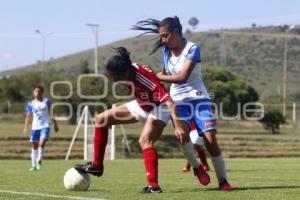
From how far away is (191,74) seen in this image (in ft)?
34.8

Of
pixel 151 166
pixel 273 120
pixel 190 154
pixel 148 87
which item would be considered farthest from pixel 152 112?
pixel 273 120

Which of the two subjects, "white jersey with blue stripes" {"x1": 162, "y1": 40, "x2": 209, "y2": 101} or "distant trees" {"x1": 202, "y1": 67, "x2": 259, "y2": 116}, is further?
"distant trees" {"x1": 202, "y1": 67, "x2": 259, "y2": 116}

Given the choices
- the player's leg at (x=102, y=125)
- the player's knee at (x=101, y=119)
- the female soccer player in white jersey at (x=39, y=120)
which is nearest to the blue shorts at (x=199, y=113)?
the player's leg at (x=102, y=125)

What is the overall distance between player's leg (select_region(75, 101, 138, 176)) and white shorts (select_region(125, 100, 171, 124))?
0.22 feet

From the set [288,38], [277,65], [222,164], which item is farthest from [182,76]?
[288,38]

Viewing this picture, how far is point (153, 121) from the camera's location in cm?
1045

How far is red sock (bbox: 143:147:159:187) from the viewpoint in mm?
10258

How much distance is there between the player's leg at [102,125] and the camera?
1066 centimetres

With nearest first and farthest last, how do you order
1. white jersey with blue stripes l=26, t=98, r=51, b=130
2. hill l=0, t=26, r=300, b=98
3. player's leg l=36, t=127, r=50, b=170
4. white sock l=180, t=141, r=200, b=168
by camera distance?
white sock l=180, t=141, r=200, b=168 < player's leg l=36, t=127, r=50, b=170 < white jersey with blue stripes l=26, t=98, r=51, b=130 < hill l=0, t=26, r=300, b=98

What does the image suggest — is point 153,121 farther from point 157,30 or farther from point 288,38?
point 288,38

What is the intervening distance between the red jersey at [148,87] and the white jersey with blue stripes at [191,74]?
45 centimetres

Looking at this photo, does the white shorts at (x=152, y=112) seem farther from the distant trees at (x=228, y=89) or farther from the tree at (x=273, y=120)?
the distant trees at (x=228, y=89)

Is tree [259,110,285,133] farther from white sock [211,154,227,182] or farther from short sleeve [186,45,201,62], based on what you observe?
short sleeve [186,45,201,62]

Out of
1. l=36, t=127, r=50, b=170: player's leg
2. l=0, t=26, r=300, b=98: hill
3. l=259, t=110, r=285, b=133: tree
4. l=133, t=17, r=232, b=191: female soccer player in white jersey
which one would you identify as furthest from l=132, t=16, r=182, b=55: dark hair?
l=0, t=26, r=300, b=98: hill
